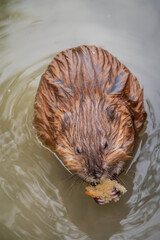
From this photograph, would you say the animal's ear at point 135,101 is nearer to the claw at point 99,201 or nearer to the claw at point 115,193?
the claw at point 115,193

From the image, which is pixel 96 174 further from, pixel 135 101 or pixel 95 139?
pixel 135 101

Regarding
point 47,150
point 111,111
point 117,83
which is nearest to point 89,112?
point 111,111

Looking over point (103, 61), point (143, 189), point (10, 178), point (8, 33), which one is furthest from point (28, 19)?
point (143, 189)

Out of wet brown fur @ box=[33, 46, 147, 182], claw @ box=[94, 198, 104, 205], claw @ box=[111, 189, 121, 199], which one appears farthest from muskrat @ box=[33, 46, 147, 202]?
claw @ box=[94, 198, 104, 205]

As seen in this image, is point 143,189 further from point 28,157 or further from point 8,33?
point 8,33

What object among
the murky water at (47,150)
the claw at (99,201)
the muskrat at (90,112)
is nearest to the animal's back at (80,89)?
the muskrat at (90,112)
